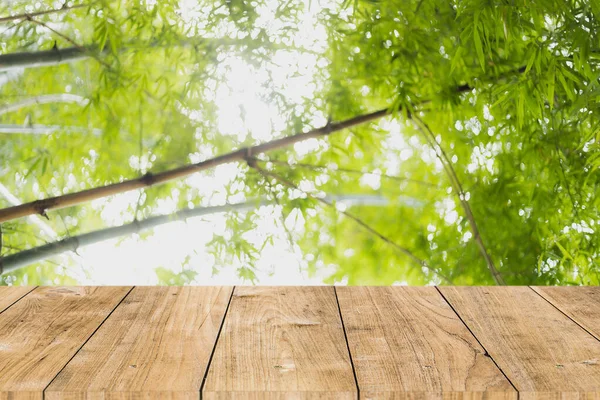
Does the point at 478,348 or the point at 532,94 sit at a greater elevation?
the point at 532,94

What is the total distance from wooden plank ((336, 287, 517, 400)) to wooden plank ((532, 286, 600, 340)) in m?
0.23

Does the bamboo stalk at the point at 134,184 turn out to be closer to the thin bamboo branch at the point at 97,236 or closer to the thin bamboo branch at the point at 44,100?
the thin bamboo branch at the point at 97,236

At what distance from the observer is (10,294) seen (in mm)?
1535

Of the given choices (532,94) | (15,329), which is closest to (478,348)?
(15,329)

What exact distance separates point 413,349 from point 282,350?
207mm

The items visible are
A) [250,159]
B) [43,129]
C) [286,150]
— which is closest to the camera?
[250,159]

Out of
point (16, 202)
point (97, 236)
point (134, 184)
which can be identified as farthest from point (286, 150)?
point (16, 202)

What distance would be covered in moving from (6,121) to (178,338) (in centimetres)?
325

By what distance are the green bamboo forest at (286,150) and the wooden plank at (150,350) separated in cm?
108

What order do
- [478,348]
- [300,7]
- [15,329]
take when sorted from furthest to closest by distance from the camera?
[300,7], [15,329], [478,348]

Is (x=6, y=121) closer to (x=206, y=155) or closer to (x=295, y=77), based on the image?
(x=206, y=155)

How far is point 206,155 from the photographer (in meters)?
3.62

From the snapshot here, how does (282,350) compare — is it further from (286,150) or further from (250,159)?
(286,150)

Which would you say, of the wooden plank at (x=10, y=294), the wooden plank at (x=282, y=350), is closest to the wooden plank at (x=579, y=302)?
the wooden plank at (x=282, y=350)
